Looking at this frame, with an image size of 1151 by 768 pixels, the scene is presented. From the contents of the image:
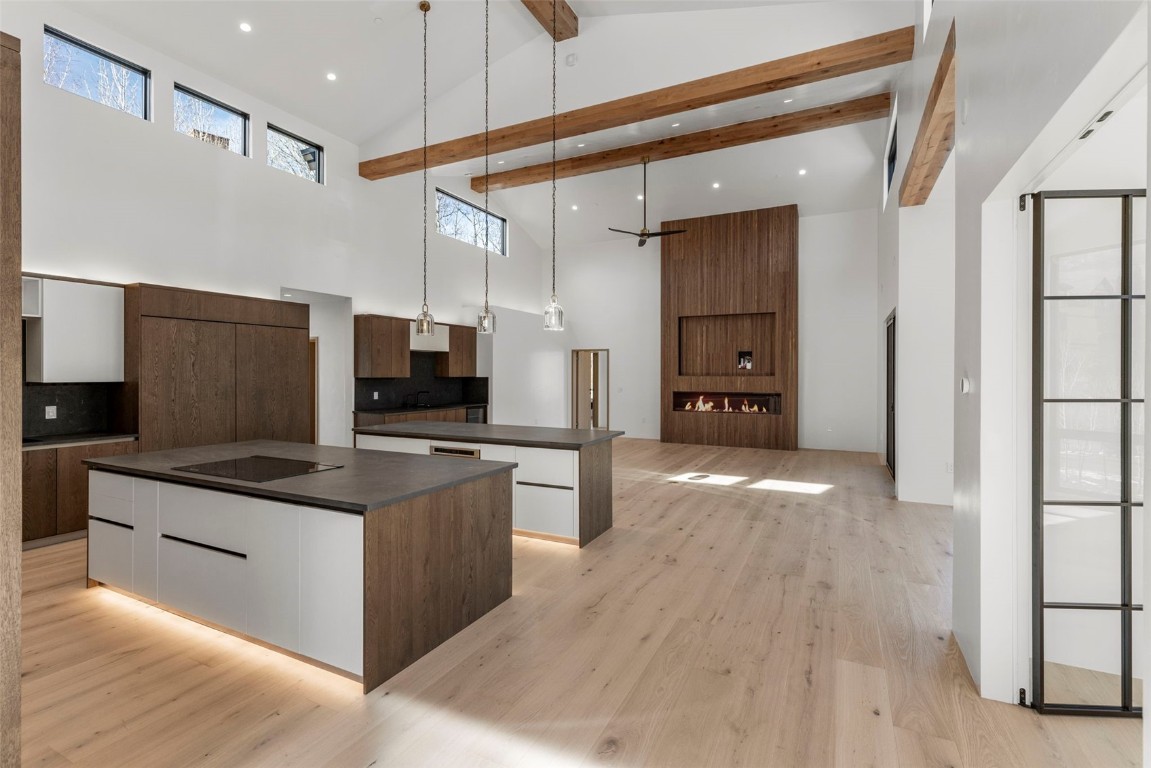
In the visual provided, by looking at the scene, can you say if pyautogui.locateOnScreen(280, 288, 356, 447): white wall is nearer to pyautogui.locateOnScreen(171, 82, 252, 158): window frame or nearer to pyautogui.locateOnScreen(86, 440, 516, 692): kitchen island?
pyautogui.locateOnScreen(171, 82, 252, 158): window frame

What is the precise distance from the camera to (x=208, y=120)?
18.5 ft

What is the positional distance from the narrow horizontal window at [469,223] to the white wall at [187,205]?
0.73m

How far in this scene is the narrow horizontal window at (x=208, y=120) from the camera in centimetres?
538

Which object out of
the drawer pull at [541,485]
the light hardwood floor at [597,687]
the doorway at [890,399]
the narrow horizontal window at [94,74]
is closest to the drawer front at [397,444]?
the drawer pull at [541,485]

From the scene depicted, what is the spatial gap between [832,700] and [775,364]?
26.1ft

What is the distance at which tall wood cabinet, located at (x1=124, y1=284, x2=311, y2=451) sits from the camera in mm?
4766

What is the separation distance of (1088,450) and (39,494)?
627 centimetres

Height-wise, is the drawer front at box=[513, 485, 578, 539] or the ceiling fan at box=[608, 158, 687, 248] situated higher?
the ceiling fan at box=[608, 158, 687, 248]

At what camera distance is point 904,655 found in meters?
2.55

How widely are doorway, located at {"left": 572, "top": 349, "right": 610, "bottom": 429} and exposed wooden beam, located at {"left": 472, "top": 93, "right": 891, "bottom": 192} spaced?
3.83 meters

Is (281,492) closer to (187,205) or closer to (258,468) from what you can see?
(258,468)

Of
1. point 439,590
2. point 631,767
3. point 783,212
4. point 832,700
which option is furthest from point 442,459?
point 783,212

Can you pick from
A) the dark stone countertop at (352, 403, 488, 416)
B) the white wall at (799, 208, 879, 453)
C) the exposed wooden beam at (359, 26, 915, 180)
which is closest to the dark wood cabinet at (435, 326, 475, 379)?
the dark stone countertop at (352, 403, 488, 416)

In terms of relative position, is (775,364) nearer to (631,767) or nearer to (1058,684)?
(1058,684)
